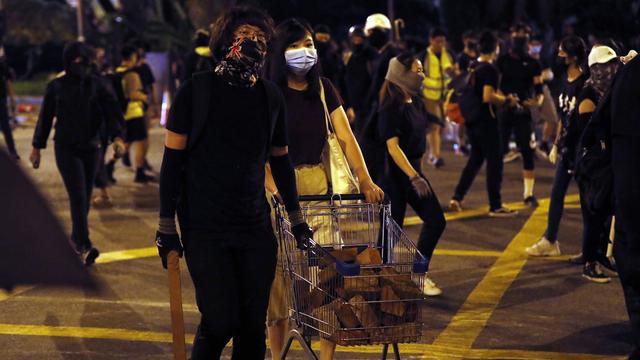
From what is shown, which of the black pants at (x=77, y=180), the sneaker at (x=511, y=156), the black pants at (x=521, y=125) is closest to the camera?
the black pants at (x=77, y=180)

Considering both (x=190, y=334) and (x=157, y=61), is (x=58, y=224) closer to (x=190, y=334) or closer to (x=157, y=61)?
(x=190, y=334)

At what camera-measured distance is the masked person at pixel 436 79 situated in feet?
54.1

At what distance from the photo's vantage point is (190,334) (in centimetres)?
741

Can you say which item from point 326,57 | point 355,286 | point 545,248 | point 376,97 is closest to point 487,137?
point 376,97

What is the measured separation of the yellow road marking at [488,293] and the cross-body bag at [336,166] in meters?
1.31

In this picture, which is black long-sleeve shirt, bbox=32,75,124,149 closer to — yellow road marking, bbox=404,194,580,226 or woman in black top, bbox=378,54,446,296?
woman in black top, bbox=378,54,446,296

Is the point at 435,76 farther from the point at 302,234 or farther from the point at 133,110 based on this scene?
the point at 302,234

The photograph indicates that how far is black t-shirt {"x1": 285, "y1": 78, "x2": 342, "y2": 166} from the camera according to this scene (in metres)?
6.42

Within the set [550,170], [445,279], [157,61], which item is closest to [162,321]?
[445,279]

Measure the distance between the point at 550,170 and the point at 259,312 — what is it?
11.4 metres

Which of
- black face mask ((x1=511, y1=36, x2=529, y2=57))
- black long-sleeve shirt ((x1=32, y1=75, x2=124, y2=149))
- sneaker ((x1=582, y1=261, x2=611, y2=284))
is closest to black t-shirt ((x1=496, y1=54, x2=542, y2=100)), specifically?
black face mask ((x1=511, y1=36, x2=529, y2=57))

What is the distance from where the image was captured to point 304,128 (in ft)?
21.1

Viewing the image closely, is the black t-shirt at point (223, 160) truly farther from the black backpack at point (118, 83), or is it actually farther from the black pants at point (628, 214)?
the black backpack at point (118, 83)

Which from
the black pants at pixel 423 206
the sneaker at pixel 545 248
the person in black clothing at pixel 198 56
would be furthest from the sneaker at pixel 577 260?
the person in black clothing at pixel 198 56
